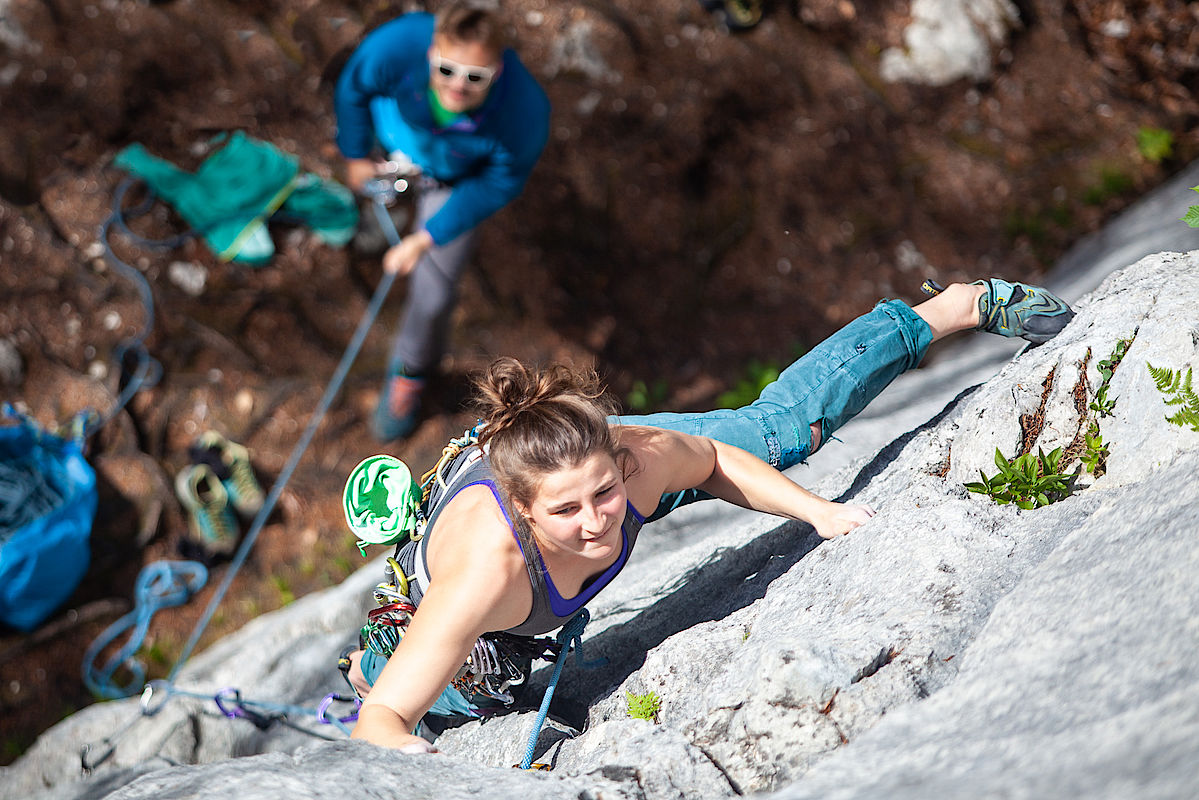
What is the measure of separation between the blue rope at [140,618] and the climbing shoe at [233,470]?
0.49 meters

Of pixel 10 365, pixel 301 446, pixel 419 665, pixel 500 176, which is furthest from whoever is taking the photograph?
pixel 301 446

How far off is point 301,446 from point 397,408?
704 mm

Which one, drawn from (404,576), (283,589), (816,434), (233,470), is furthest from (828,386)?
(233,470)

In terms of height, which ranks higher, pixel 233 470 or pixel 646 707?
pixel 646 707

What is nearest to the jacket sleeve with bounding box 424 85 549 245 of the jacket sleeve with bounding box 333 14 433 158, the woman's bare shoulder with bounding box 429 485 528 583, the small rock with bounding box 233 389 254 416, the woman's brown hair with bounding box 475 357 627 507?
the jacket sleeve with bounding box 333 14 433 158

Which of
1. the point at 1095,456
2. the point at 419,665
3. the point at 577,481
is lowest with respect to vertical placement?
the point at 419,665

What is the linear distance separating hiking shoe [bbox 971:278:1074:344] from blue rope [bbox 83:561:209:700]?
494cm

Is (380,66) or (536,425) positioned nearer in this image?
(536,425)

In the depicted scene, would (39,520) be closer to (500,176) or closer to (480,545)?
(500,176)

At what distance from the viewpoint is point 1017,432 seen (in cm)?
264

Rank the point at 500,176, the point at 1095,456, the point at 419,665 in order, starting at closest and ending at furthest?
the point at 419,665 → the point at 1095,456 → the point at 500,176

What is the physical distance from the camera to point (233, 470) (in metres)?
5.99

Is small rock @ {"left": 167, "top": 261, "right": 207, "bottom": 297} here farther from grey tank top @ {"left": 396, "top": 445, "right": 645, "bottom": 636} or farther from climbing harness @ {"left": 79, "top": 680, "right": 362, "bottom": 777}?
grey tank top @ {"left": 396, "top": 445, "right": 645, "bottom": 636}

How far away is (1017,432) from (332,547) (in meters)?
4.60
